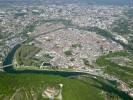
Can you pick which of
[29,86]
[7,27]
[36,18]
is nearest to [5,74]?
[29,86]

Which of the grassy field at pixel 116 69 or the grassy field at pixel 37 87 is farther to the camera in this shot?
the grassy field at pixel 116 69

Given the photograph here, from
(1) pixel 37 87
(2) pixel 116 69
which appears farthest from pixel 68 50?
(1) pixel 37 87

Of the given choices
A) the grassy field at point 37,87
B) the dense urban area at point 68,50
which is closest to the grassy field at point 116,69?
the dense urban area at point 68,50

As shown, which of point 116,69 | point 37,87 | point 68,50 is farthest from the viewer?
point 68,50

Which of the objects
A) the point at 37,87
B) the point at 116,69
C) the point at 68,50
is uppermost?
the point at 68,50

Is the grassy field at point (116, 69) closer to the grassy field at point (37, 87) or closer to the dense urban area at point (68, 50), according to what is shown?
the dense urban area at point (68, 50)

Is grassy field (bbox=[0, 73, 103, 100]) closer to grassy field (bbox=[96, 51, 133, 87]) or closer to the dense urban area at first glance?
the dense urban area

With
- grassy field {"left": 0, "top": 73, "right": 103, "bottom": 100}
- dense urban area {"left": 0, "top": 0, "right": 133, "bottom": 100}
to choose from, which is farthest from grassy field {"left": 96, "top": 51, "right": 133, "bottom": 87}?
grassy field {"left": 0, "top": 73, "right": 103, "bottom": 100}

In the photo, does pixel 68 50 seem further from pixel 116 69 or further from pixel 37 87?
pixel 37 87
